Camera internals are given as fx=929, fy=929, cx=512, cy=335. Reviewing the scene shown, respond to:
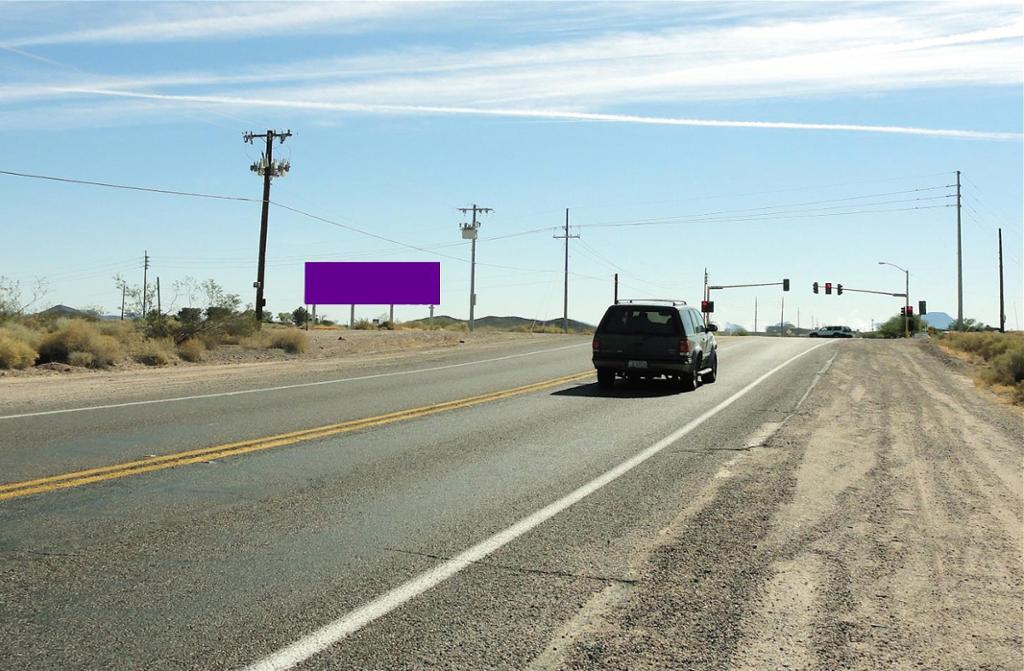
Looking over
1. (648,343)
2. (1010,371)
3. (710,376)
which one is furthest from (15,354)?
(1010,371)

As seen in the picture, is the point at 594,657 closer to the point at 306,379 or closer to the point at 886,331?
the point at 306,379

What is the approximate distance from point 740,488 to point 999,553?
2.48 metres

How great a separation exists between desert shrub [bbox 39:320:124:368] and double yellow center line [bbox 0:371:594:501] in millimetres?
12243

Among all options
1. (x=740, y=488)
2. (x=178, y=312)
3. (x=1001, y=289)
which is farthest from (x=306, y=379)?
(x=1001, y=289)

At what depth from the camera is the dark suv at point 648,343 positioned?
1875cm

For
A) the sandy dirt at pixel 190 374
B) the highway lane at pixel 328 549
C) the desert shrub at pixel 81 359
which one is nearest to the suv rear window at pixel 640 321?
the sandy dirt at pixel 190 374

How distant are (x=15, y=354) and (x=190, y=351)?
5943 mm

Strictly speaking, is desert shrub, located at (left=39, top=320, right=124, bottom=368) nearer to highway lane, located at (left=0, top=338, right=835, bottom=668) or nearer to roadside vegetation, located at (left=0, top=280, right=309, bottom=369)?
roadside vegetation, located at (left=0, top=280, right=309, bottom=369)

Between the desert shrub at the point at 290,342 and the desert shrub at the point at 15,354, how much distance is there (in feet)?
34.7

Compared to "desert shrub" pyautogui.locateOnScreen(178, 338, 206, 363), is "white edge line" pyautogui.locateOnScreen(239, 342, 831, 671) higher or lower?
lower

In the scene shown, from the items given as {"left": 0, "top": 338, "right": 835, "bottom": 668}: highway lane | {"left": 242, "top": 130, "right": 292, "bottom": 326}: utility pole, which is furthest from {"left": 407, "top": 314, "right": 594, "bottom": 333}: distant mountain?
{"left": 0, "top": 338, "right": 835, "bottom": 668}: highway lane

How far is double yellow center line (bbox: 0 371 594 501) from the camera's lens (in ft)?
26.1

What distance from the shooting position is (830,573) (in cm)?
584

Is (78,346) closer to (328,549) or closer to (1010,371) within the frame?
(328,549)
